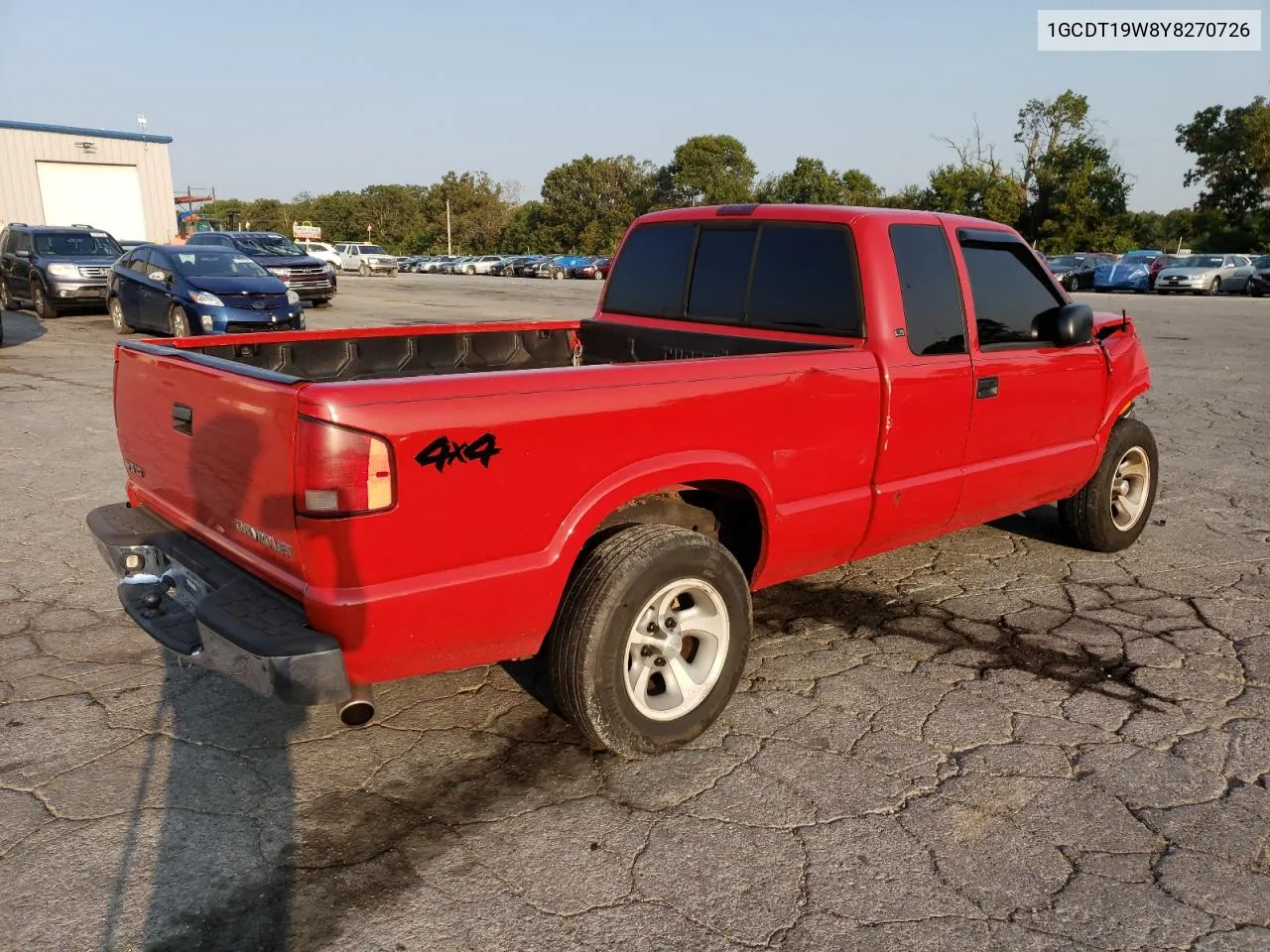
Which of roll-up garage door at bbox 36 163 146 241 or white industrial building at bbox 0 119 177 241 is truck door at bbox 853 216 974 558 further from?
white industrial building at bbox 0 119 177 241

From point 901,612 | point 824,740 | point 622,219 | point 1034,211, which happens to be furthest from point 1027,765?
point 622,219

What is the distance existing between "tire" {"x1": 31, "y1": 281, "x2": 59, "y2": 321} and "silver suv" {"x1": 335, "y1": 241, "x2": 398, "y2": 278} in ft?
98.1

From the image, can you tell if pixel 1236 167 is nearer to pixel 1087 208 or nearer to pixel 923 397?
pixel 1087 208

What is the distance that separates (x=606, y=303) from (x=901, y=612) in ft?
7.29

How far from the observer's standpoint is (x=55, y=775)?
3.09 metres

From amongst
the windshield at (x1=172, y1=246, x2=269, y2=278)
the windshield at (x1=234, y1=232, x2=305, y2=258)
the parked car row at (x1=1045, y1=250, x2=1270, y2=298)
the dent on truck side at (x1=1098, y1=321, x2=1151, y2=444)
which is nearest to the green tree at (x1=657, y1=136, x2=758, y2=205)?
the parked car row at (x1=1045, y1=250, x2=1270, y2=298)

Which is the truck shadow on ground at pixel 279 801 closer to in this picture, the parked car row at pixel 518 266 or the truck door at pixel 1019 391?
the truck door at pixel 1019 391

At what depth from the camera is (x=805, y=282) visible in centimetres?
408

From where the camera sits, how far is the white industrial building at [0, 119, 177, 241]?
3086cm

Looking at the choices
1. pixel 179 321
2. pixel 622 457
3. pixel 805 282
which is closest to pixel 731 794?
pixel 622 457

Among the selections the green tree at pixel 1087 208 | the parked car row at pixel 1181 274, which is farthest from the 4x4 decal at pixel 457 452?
the green tree at pixel 1087 208

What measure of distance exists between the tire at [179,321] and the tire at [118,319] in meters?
2.15

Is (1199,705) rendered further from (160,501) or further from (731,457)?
(160,501)

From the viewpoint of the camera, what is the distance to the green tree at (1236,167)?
51938 millimetres
